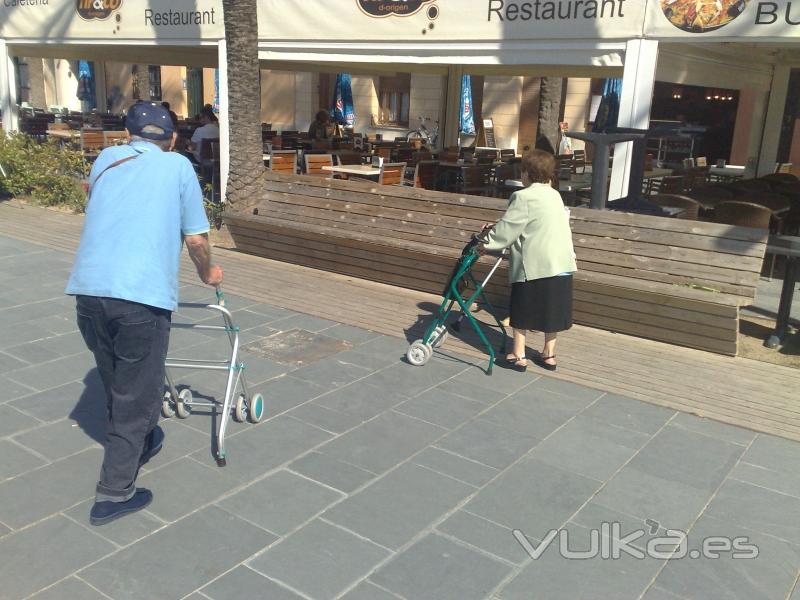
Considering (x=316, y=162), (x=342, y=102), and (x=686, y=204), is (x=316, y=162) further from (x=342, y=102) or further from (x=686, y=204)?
(x=342, y=102)

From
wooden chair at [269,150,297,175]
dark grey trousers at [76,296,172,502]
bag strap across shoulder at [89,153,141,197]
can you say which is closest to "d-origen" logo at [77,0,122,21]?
wooden chair at [269,150,297,175]

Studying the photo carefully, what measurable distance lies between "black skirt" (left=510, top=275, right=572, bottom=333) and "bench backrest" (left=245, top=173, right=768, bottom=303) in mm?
1142

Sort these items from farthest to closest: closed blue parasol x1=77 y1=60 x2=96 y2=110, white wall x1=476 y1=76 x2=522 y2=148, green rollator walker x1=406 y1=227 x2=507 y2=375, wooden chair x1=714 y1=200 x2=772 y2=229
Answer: closed blue parasol x1=77 y1=60 x2=96 y2=110, white wall x1=476 y1=76 x2=522 y2=148, wooden chair x1=714 y1=200 x2=772 y2=229, green rollator walker x1=406 y1=227 x2=507 y2=375

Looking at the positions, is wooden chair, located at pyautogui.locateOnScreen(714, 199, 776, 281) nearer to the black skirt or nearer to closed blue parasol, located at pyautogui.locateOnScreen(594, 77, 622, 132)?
closed blue parasol, located at pyautogui.locateOnScreen(594, 77, 622, 132)

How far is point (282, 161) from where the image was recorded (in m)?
11.6

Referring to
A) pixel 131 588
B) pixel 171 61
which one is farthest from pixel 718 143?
pixel 131 588

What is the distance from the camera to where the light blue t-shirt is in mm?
3238

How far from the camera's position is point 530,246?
527cm

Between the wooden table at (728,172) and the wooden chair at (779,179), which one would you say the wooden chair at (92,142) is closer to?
the wooden table at (728,172)

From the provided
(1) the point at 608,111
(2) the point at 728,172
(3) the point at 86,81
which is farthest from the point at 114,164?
(3) the point at 86,81

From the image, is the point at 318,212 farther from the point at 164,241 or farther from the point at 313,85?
the point at 313,85

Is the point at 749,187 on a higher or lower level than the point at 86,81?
lower

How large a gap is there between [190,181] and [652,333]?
165 inches

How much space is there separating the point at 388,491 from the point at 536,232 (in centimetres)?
226
